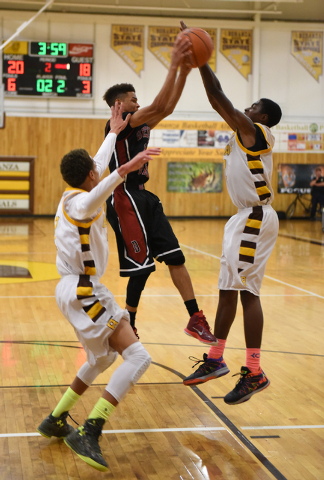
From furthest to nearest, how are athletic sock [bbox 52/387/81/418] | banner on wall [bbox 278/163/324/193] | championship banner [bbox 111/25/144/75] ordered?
banner on wall [bbox 278/163/324/193] < championship banner [bbox 111/25/144/75] < athletic sock [bbox 52/387/81/418]

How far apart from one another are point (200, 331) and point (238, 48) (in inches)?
614

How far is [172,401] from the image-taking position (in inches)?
151

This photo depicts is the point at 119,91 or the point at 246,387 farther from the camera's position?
the point at 119,91

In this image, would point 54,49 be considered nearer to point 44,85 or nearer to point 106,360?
point 44,85

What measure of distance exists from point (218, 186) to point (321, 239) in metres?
5.45

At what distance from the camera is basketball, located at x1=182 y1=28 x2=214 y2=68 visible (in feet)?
12.0

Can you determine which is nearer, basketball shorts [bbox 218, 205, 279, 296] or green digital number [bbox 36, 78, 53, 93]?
basketball shorts [bbox 218, 205, 279, 296]

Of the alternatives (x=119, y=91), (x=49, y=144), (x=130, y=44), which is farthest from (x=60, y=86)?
(x=119, y=91)

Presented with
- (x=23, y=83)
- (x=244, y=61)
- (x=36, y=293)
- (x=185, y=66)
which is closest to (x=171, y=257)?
(x=185, y=66)

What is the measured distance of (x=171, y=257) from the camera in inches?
164

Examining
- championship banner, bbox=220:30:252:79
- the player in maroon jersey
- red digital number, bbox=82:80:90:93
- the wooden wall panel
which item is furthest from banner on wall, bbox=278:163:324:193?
the player in maroon jersey

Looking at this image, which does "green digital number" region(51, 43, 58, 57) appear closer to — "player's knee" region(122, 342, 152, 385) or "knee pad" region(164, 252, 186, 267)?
"knee pad" region(164, 252, 186, 267)

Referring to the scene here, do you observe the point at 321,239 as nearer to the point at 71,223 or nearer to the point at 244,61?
the point at 244,61

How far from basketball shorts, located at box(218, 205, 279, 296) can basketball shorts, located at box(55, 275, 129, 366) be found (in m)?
0.99
